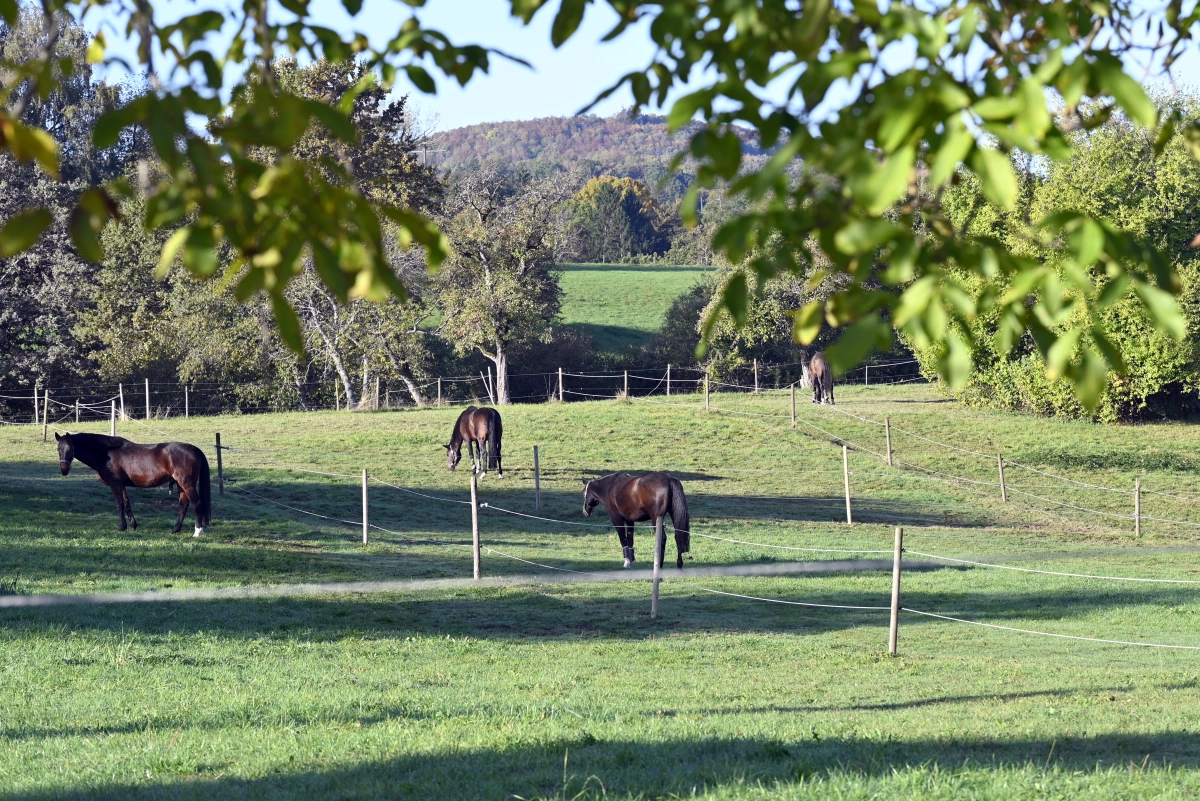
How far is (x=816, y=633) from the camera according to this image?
13.3 metres

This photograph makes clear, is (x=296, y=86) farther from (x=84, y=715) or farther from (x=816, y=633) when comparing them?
(x=84, y=715)

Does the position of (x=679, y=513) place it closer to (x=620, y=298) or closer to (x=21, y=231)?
(x=21, y=231)

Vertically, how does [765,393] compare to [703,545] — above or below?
above

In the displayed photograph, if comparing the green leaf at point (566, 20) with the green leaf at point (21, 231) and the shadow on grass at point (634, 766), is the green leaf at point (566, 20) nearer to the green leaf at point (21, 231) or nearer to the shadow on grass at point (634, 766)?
the green leaf at point (21, 231)

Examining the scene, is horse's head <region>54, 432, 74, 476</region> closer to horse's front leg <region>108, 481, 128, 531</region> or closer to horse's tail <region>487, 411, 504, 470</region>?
horse's front leg <region>108, 481, 128, 531</region>

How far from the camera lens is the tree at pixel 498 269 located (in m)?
43.8

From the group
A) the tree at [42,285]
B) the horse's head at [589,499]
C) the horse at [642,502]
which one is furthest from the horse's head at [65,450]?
the tree at [42,285]

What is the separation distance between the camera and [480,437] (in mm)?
27000

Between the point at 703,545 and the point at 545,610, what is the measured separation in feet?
20.4

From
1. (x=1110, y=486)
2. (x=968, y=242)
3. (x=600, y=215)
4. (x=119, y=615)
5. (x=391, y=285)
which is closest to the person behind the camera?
(x=391, y=285)

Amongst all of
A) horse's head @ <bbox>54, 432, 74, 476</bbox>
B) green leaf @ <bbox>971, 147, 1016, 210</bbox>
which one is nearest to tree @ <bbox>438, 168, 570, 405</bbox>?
horse's head @ <bbox>54, 432, 74, 476</bbox>

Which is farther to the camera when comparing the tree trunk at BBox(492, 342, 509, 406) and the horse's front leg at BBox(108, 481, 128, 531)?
the tree trunk at BBox(492, 342, 509, 406)

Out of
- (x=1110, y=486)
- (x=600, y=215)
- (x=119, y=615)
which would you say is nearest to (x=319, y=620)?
(x=119, y=615)

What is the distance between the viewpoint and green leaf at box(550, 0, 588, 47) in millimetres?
2977
